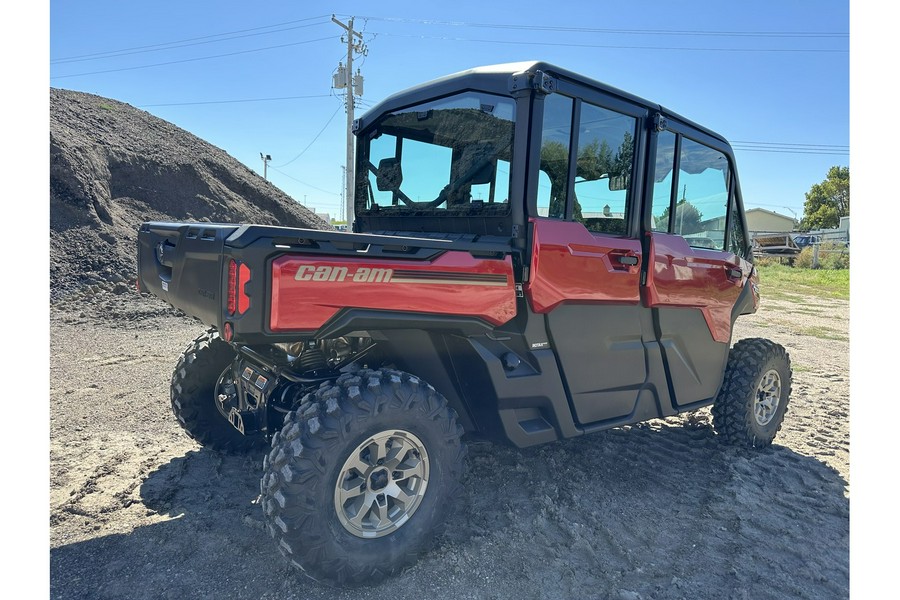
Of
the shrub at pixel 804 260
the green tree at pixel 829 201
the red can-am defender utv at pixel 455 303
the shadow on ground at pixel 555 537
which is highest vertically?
the green tree at pixel 829 201

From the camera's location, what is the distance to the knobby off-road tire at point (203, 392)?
12.2 feet

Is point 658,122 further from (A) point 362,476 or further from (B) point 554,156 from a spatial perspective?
(A) point 362,476

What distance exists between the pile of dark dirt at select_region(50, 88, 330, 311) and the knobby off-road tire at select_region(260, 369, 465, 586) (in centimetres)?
897

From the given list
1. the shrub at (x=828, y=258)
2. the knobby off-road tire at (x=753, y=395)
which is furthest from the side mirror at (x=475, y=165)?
the shrub at (x=828, y=258)

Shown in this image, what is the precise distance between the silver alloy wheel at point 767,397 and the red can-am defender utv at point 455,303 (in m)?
0.17

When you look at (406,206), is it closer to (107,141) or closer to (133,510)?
(133,510)

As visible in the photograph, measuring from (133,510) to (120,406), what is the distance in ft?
6.76

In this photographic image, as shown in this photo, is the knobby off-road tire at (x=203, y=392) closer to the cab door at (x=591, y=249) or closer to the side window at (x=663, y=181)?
the cab door at (x=591, y=249)

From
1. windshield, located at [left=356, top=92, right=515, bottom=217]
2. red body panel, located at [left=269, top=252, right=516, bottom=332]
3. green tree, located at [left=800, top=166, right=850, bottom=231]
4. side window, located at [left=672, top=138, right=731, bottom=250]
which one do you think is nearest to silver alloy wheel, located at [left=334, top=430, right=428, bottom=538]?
red body panel, located at [left=269, top=252, right=516, bottom=332]

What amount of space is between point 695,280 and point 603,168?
1153 mm

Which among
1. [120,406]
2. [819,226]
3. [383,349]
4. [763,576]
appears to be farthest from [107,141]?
[819,226]

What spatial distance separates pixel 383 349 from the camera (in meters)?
3.07

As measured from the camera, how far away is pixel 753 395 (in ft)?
14.9

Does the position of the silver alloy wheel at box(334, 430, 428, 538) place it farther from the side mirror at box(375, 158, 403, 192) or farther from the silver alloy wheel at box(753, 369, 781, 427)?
the silver alloy wheel at box(753, 369, 781, 427)
